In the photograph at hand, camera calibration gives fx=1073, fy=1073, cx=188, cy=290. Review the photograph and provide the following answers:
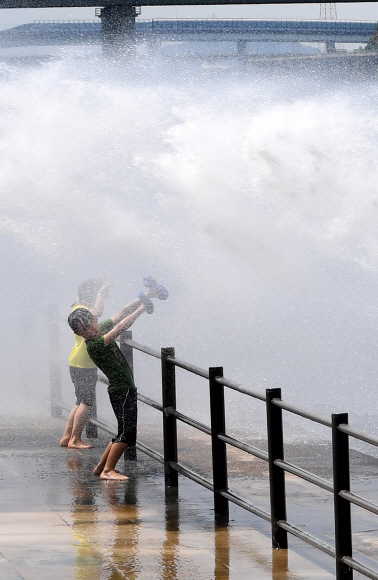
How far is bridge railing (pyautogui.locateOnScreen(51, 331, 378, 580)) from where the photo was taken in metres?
4.61

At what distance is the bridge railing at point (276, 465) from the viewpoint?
461 cm

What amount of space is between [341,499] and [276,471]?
0.68 meters

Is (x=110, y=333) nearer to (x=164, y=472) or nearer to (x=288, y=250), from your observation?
(x=164, y=472)

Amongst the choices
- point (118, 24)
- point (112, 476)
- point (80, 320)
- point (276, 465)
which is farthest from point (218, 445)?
point (118, 24)

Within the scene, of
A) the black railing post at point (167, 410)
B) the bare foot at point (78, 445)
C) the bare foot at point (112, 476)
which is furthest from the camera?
the bare foot at point (78, 445)

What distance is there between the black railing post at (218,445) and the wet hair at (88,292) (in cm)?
245

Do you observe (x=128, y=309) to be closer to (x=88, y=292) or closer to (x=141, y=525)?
(x=88, y=292)

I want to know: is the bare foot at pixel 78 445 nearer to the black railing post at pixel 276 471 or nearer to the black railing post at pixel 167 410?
the black railing post at pixel 167 410

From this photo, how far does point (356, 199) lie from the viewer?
13.8m

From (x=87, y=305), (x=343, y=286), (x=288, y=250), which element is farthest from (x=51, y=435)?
(x=343, y=286)

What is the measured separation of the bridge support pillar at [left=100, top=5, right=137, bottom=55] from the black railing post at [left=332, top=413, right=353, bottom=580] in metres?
8.56

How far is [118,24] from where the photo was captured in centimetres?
1232

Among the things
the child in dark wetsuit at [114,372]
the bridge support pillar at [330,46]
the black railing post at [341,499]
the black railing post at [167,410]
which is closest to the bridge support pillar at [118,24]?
the bridge support pillar at [330,46]

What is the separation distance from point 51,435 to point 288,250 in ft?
17.1
